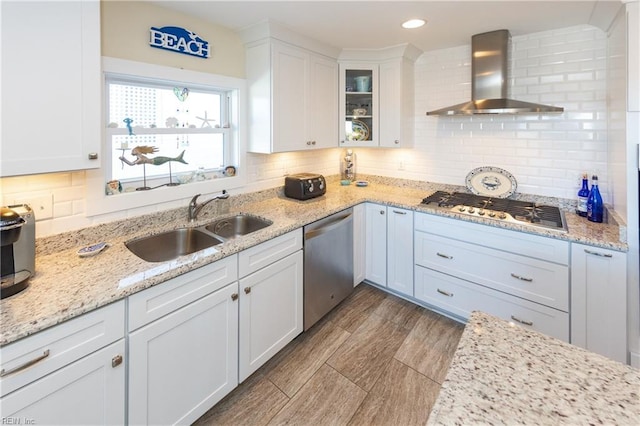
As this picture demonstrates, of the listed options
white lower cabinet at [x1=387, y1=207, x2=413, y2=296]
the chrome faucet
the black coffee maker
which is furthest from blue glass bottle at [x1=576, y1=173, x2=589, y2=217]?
the black coffee maker

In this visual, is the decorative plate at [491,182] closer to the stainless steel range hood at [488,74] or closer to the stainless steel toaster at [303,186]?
the stainless steel range hood at [488,74]

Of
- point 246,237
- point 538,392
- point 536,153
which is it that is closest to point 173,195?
point 246,237

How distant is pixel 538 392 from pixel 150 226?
215 cm

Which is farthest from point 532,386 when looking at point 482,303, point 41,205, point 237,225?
point 41,205

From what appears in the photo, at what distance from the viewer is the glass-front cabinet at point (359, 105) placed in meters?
3.21

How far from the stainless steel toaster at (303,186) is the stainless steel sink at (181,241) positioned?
59 centimetres

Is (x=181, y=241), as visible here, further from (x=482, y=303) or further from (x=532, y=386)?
(x=482, y=303)

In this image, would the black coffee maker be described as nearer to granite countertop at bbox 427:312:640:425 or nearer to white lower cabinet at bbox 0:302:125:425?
white lower cabinet at bbox 0:302:125:425

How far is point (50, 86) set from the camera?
4.50ft

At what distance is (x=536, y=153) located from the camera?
Answer: 8.77ft

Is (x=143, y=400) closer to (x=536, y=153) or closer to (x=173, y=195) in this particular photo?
(x=173, y=195)

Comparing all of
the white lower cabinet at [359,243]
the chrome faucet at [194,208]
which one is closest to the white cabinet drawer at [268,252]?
the chrome faucet at [194,208]

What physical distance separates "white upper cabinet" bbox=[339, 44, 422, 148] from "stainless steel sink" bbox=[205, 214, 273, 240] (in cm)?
139

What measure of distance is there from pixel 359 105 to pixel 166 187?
206 cm
